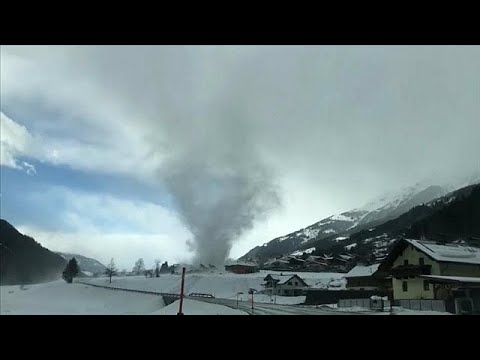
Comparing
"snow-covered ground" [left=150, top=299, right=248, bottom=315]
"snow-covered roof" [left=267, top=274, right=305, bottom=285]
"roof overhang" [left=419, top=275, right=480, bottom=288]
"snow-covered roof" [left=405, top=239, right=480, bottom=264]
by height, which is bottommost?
"snow-covered ground" [left=150, top=299, right=248, bottom=315]

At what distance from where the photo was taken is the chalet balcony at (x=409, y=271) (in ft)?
28.2

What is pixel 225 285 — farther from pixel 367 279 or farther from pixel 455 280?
pixel 455 280

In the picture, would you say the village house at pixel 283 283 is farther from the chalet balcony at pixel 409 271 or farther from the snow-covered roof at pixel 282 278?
the chalet balcony at pixel 409 271

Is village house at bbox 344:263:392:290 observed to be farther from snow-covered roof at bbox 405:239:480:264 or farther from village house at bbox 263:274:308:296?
village house at bbox 263:274:308:296

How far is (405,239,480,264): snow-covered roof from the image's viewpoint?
27.1 feet

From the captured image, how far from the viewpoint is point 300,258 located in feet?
52.3

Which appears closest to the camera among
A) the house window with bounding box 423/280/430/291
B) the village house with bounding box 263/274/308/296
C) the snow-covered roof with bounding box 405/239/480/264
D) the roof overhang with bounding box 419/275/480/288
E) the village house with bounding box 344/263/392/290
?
the roof overhang with bounding box 419/275/480/288

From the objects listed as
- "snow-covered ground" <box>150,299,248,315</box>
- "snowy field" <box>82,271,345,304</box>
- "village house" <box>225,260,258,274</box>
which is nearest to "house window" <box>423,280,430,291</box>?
"snowy field" <box>82,271,345,304</box>

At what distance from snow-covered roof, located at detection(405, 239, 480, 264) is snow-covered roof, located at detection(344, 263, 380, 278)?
1.99 m

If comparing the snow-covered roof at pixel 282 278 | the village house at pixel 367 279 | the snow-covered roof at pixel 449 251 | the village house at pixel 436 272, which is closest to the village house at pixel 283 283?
the snow-covered roof at pixel 282 278
